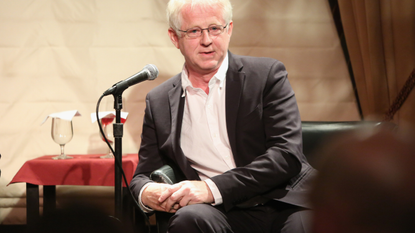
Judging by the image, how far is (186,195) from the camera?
1.48m

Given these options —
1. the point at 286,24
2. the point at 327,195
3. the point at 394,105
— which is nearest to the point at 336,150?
the point at 327,195

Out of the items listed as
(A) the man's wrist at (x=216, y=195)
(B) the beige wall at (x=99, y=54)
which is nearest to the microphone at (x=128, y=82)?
(A) the man's wrist at (x=216, y=195)

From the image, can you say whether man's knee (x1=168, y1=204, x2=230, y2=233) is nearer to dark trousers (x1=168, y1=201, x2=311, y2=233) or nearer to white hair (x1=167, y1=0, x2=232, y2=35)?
dark trousers (x1=168, y1=201, x2=311, y2=233)

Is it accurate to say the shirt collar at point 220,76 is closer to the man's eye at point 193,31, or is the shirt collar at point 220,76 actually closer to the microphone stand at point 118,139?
the man's eye at point 193,31

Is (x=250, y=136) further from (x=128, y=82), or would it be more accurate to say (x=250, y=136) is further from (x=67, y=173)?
(x=67, y=173)

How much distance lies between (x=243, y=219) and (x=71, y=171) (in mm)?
1285

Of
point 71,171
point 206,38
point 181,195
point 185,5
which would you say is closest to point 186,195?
point 181,195

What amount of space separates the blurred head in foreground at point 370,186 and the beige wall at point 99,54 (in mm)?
2555

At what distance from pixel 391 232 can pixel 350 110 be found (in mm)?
2696

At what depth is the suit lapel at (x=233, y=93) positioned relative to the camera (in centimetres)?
168

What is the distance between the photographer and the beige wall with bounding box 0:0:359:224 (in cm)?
285

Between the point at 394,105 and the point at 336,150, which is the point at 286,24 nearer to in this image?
the point at 394,105

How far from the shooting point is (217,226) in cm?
141

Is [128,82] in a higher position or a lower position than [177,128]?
higher
